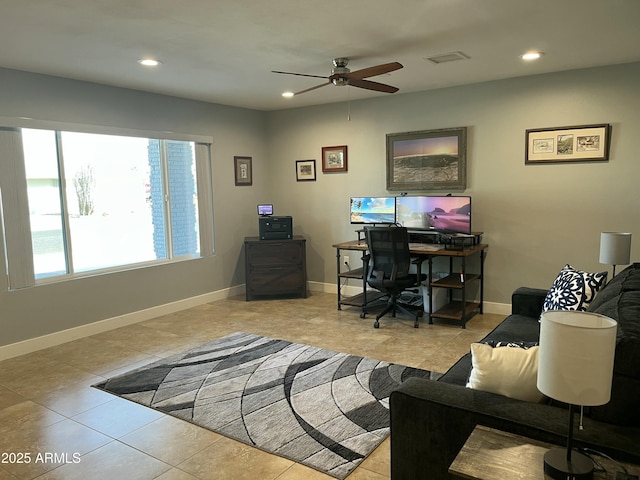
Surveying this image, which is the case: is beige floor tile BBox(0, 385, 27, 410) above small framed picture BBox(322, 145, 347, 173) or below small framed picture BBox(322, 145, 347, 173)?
below

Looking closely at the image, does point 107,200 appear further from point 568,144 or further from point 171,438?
point 568,144

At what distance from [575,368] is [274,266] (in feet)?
15.6

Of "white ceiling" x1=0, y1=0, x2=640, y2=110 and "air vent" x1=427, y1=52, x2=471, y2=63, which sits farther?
"air vent" x1=427, y1=52, x2=471, y2=63

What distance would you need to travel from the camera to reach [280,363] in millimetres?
3707

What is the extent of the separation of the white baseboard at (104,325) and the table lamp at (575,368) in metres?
4.28

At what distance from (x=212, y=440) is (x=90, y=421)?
2.81ft

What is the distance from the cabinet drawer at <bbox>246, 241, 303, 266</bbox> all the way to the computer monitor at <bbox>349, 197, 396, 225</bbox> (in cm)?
83

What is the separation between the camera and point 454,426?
1.66 meters

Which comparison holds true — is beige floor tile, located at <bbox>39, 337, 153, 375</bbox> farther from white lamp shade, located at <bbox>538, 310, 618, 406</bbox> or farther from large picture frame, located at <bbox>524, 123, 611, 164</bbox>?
large picture frame, located at <bbox>524, 123, 611, 164</bbox>

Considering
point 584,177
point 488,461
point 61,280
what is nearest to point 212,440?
point 488,461

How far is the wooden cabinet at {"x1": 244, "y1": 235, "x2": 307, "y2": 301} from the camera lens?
18.9 ft

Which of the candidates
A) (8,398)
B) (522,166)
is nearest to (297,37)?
(522,166)

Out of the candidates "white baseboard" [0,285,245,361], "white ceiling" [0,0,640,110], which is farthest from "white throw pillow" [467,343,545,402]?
"white baseboard" [0,285,245,361]

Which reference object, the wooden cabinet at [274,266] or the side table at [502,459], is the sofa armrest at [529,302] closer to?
the side table at [502,459]
